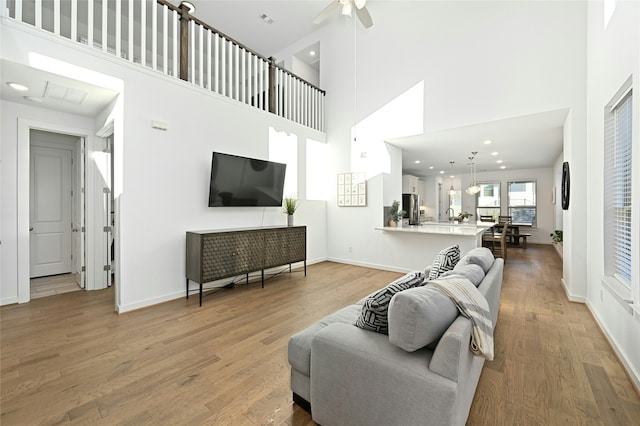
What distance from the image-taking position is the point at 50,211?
4848mm

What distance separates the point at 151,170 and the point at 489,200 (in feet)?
35.8

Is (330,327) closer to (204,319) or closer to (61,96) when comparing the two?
(204,319)

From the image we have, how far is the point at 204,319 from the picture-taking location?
3102mm

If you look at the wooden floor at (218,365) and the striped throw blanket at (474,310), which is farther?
the wooden floor at (218,365)

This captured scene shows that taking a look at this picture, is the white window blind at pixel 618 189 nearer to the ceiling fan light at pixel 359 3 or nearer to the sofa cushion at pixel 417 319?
the sofa cushion at pixel 417 319

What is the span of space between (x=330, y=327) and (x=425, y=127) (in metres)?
4.16

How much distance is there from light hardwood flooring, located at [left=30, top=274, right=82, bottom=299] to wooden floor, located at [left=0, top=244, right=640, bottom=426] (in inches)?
12.7

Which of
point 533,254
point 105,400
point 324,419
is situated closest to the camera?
point 324,419

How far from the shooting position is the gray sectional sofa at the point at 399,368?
1.21 m

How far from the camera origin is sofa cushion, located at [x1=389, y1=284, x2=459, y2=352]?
128 centimetres

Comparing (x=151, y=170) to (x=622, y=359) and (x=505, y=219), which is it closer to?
(x=622, y=359)

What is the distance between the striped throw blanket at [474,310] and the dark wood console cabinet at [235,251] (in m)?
2.86

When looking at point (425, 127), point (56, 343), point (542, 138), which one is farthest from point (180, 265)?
point (542, 138)

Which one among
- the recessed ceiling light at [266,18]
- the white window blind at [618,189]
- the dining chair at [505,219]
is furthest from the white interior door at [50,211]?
the dining chair at [505,219]
